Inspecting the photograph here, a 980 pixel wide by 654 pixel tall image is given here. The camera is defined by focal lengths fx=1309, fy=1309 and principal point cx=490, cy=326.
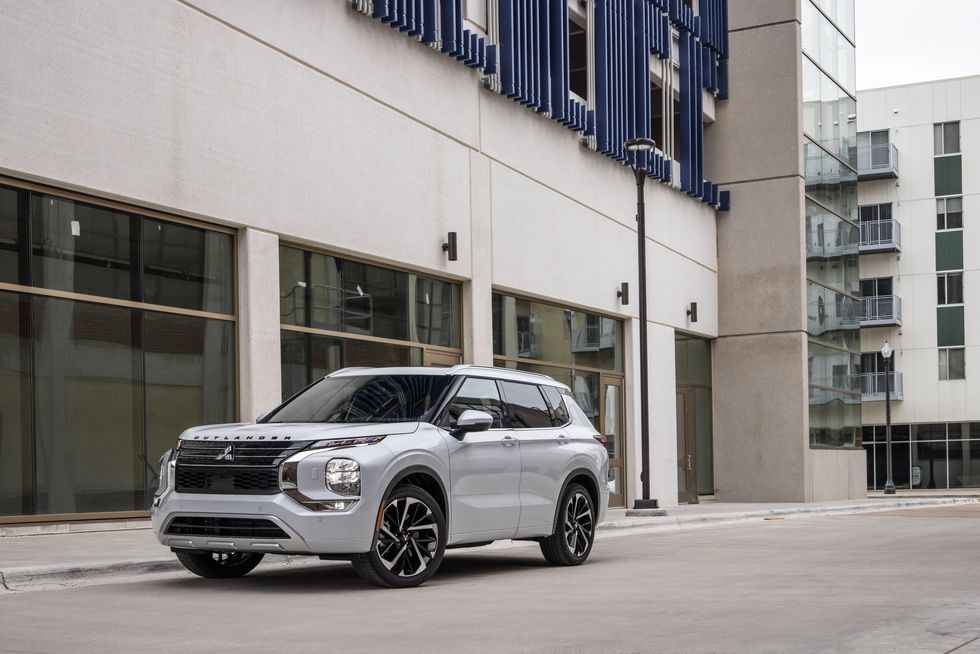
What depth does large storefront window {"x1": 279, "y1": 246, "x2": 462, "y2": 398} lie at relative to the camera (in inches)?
705

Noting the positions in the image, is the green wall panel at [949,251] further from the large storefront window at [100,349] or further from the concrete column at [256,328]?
the large storefront window at [100,349]

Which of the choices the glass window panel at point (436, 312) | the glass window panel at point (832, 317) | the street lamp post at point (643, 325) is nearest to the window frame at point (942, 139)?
the glass window panel at point (832, 317)

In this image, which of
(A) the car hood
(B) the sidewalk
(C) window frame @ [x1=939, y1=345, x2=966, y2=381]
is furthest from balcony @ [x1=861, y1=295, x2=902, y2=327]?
(A) the car hood

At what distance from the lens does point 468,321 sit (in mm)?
22406

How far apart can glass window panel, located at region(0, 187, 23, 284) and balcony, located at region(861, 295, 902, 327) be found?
57626 millimetres

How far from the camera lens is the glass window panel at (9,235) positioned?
526 inches

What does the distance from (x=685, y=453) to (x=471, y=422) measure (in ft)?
77.5

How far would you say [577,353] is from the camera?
27453 millimetres

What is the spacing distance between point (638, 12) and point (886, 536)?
1618 centimetres

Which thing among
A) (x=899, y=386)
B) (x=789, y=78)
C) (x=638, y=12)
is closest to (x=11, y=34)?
(x=638, y=12)

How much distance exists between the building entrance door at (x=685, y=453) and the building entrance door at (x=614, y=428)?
4122mm

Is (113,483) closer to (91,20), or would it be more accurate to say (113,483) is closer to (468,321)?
(91,20)

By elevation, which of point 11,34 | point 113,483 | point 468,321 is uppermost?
point 11,34

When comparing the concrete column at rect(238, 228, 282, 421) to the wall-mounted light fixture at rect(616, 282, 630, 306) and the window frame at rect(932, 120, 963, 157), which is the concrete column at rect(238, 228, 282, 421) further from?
the window frame at rect(932, 120, 963, 157)
